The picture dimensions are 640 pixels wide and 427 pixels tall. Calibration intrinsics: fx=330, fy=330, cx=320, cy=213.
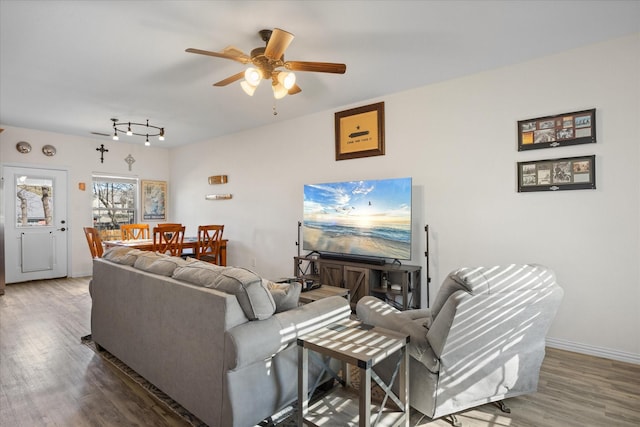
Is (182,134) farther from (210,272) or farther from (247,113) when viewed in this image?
(210,272)

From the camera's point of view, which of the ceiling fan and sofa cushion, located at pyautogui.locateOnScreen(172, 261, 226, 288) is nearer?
sofa cushion, located at pyautogui.locateOnScreen(172, 261, 226, 288)

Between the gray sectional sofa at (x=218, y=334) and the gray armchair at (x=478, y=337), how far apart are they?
1.92 ft

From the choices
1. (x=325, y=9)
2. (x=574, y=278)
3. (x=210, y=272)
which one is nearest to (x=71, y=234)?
(x=210, y=272)

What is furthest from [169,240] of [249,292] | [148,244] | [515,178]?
[515,178]

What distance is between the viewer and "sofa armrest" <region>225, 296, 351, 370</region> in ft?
5.22

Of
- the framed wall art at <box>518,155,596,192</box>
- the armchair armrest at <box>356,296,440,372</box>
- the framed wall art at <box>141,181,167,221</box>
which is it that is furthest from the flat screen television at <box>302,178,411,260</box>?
the framed wall art at <box>141,181,167,221</box>

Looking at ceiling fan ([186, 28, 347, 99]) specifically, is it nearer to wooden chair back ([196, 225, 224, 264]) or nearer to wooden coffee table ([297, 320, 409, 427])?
wooden coffee table ([297, 320, 409, 427])

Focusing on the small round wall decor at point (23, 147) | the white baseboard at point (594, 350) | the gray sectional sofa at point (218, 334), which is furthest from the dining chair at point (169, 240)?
the white baseboard at point (594, 350)

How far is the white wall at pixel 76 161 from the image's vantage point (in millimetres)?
5441

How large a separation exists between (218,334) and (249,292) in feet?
0.84

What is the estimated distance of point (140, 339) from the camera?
2.30 meters

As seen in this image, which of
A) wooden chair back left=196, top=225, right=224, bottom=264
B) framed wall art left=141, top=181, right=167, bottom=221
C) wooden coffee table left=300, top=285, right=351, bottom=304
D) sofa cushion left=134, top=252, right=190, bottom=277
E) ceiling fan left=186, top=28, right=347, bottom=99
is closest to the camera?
sofa cushion left=134, top=252, right=190, bottom=277

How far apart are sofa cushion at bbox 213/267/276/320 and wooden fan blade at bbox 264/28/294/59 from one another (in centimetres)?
157

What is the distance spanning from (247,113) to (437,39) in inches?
112
